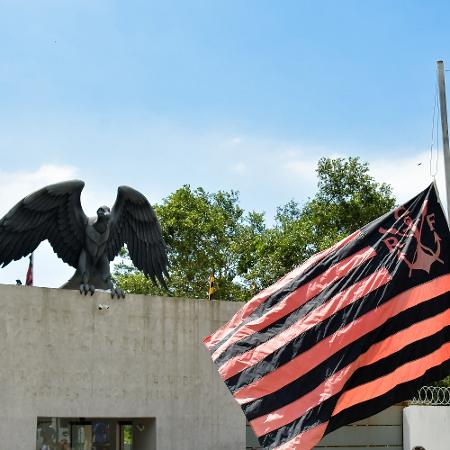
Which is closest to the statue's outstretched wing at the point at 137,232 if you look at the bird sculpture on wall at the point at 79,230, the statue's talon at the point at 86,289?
the bird sculpture on wall at the point at 79,230

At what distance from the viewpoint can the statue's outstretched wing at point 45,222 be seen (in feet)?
54.6

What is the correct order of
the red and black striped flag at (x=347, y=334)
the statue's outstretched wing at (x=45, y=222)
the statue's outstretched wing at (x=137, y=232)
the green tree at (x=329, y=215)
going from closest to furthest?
the red and black striped flag at (x=347, y=334) < the statue's outstretched wing at (x=45, y=222) < the statue's outstretched wing at (x=137, y=232) < the green tree at (x=329, y=215)

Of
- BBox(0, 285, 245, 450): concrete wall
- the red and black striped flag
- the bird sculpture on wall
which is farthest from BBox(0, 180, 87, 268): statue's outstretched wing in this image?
the red and black striped flag

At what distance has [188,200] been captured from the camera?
4328 cm

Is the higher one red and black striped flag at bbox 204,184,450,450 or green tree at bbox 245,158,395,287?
green tree at bbox 245,158,395,287

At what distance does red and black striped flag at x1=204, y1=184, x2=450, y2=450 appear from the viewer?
7.87 metres

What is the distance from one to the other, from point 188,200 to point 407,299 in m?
35.4

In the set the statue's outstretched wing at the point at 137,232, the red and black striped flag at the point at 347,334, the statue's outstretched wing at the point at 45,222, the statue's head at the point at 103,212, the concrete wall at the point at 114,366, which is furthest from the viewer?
the statue's outstretched wing at the point at 137,232

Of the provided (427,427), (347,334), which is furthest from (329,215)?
(347,334)

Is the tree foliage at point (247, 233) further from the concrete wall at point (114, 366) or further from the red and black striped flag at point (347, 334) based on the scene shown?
the red and black striped flag at point (347, 334)

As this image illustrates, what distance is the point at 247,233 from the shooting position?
44781 millimetres

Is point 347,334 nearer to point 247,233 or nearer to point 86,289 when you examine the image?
point 86,289

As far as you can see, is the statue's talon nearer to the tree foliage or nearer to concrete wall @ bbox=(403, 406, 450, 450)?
concrete wall @ bbox=(403, 406, 450, 450)

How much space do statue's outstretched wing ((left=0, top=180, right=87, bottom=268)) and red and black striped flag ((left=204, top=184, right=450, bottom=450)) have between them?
361 inches
